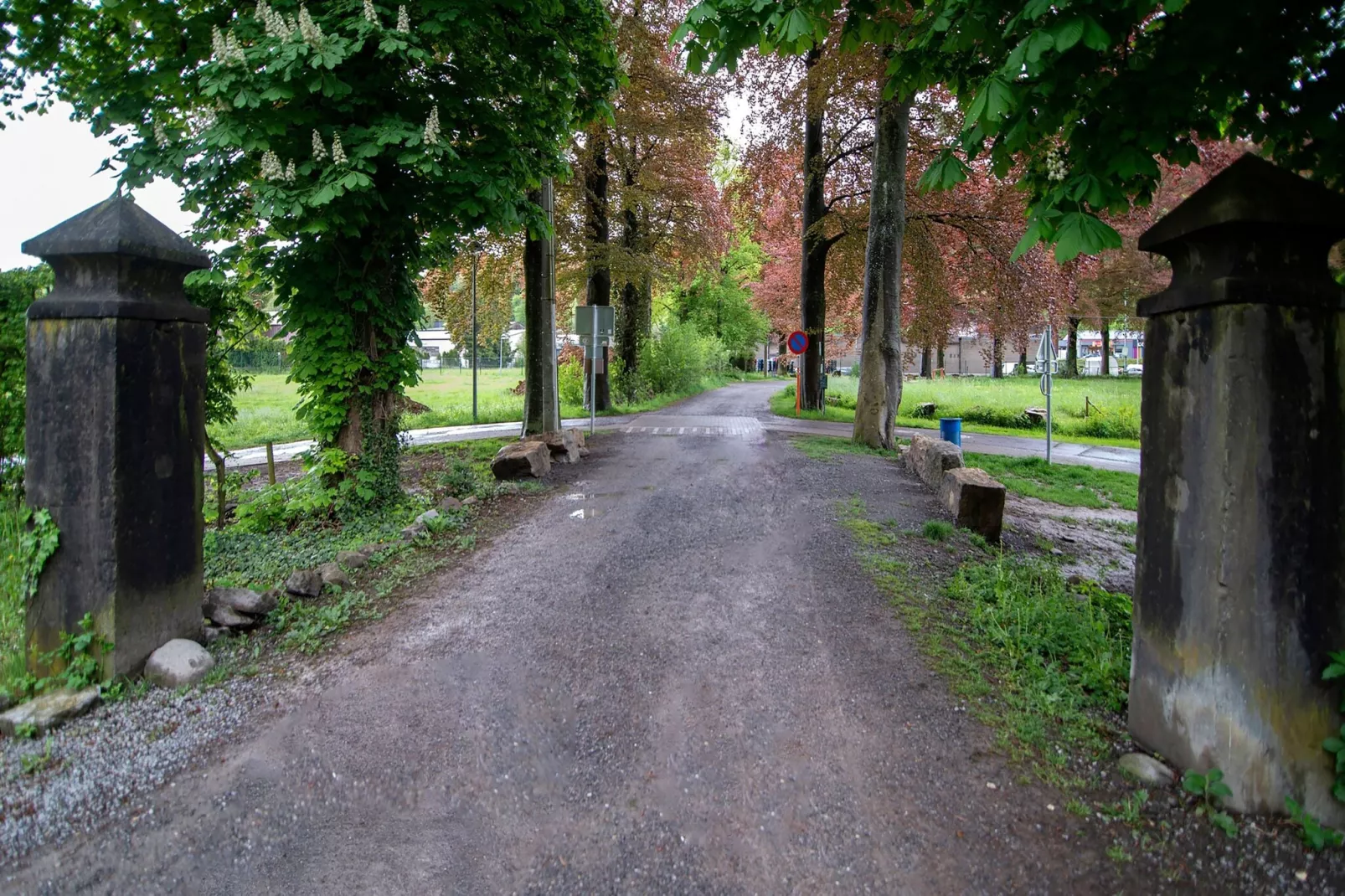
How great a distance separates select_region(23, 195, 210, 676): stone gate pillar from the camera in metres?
3.83

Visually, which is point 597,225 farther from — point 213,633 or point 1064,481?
point 213,633

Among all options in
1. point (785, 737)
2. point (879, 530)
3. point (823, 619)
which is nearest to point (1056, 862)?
point (785, 737)

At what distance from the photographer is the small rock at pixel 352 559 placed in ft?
18.8

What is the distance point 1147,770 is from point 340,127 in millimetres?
6924

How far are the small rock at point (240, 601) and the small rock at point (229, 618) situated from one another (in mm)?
12

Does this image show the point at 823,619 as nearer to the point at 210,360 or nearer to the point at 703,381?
the point at 210,360

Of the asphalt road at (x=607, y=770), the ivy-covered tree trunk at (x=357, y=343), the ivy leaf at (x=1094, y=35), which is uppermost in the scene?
the ivy leaf at (x=1094, y=35)

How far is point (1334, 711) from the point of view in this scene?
113 inches

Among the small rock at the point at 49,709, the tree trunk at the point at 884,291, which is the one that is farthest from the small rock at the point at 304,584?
the tree trunk at the point at 884,291

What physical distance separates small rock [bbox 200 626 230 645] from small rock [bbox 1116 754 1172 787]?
4.81 meters

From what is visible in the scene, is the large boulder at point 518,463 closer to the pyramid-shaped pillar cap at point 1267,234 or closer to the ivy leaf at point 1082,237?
the ivy leaf at point 1082,237

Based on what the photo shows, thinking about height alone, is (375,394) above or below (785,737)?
above

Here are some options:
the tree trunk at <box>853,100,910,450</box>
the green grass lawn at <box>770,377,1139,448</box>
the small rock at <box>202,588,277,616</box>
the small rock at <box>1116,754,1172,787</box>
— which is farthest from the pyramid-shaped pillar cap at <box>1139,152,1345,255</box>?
the green grass lawn at <box>770,377,1139,448</box>

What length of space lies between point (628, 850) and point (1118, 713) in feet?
8.00
